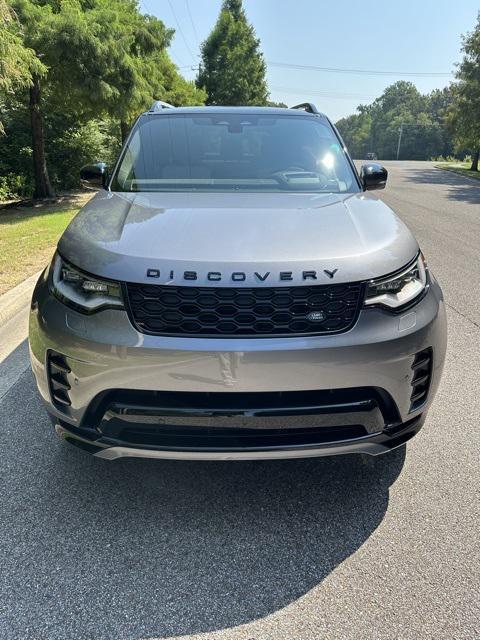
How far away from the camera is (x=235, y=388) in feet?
6.55

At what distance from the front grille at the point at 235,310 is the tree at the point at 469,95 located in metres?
33.1

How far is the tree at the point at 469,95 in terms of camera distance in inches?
1175

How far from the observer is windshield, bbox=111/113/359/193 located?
127 inches

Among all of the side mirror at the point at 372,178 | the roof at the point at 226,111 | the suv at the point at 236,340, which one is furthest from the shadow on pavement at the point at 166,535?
the roof at the point at 226,111

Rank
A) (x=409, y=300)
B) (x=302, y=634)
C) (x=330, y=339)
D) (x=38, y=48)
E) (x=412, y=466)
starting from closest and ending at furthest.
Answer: (x=302, y=634) < (x=330, y=339) < (x=409, y=300) < (x=412, y=466) < (x=38, y=48)

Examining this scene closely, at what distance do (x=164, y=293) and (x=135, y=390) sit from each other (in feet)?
1.32

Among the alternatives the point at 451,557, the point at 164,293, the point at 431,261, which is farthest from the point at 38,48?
the point at 451,557

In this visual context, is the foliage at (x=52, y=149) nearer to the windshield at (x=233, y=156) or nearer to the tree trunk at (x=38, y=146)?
the tree trunk at (x=38, y=146)

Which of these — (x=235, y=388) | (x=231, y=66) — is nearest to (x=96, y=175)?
(x=235, y=388)

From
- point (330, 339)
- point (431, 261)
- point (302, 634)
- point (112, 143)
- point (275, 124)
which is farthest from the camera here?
point (112, 143)

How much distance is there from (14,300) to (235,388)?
12.7ft

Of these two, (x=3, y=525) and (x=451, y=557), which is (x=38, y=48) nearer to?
(x=3, y=525)

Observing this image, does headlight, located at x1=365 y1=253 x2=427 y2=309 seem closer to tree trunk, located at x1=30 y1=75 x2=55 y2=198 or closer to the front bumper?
the front bumper

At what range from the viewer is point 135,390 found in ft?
6.71
